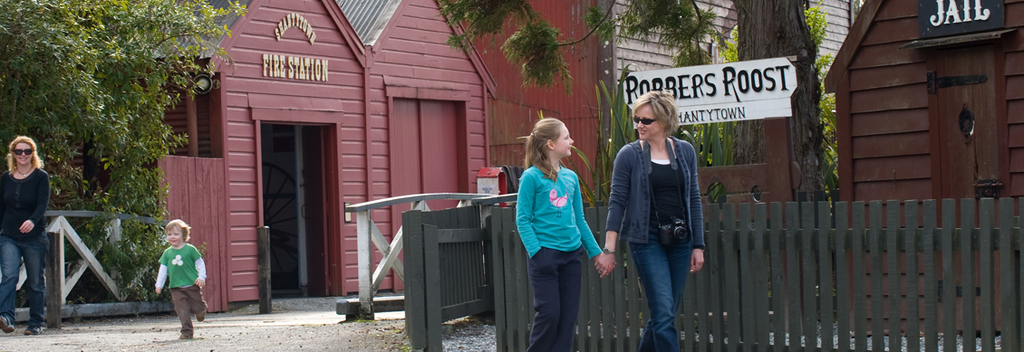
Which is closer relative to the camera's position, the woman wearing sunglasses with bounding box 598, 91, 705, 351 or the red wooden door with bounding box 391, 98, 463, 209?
the woman wearing sunglasses with bounding box 598, 91, 705, 351

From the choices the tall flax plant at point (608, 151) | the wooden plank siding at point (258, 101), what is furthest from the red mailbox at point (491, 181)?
the tall flax plant at point (608, 151)

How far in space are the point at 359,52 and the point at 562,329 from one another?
9.52 m

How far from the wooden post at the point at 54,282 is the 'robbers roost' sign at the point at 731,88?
5659 millimetres

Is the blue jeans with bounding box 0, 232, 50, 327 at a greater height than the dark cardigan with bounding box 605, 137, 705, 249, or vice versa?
the dark cardigan with bounding box 605, 137, 705, 249

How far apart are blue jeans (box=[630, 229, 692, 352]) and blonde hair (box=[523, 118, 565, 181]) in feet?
1.93

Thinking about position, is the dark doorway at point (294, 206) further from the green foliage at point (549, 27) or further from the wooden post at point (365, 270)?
the wooden post at point (365, 270)

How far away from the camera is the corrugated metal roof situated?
15.1m

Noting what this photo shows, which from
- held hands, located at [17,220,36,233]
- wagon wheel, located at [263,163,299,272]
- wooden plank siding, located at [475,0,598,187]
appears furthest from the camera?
wooden plank siding, located at [475,0,598,187]

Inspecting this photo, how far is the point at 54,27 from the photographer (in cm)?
1020

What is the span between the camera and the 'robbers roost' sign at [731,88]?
7.16 metres

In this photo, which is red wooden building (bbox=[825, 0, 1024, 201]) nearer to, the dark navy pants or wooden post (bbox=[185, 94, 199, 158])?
the dark navy pants

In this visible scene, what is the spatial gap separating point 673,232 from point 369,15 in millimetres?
10979

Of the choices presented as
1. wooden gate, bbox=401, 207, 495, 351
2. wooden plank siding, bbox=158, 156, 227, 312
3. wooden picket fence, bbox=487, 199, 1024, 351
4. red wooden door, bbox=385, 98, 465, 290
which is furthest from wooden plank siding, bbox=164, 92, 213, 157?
wooden picket fence, bbox=487, 199, 1024, 351

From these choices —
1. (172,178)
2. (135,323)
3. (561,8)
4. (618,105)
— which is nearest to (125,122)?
(172,178)
